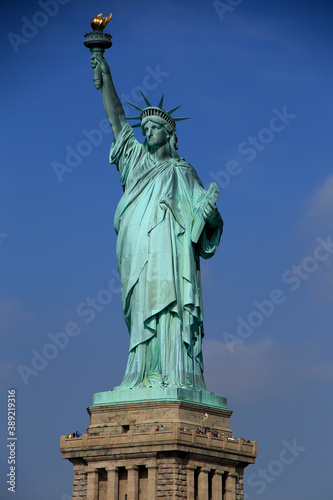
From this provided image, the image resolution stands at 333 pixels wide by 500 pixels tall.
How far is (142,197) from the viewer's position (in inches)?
2031

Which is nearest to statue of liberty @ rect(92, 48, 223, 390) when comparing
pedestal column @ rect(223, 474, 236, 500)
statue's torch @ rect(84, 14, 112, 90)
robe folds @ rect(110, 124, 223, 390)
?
robe folds @ rect(110, 124, 223, 390)

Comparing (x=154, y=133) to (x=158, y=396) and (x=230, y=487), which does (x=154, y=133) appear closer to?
(x=158, y=396)

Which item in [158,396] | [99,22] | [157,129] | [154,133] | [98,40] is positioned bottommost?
[158,396]

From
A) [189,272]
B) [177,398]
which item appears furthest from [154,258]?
[177,398]

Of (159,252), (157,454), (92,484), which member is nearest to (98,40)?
(159,252)

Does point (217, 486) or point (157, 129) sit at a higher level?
point (157, 129)

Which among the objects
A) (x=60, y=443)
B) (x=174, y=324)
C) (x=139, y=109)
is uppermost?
(x=139, y=109)

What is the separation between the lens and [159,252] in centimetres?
5056

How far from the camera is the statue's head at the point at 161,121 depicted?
52.1 metres

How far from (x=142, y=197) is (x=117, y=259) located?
2092mm

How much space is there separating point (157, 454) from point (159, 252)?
20.8ft

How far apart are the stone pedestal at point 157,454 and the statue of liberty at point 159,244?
1.00 m

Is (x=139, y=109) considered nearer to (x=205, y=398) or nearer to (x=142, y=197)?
(x=142, y=197)

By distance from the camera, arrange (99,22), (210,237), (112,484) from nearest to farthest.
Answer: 1. (112,484)
2. (210,237)
3. (99,22)
